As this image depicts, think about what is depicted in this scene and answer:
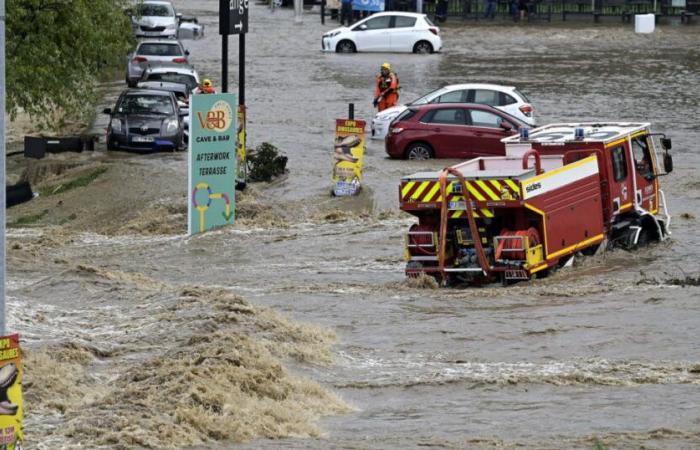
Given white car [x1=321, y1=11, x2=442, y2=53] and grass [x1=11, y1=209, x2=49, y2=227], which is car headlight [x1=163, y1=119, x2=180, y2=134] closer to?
grass [x1=11, y1=209, x2=49, y2=227]

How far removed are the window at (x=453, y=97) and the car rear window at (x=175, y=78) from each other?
8.97 metres

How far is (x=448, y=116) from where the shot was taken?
3388 cm

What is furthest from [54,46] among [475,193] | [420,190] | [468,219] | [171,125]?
[475,193]

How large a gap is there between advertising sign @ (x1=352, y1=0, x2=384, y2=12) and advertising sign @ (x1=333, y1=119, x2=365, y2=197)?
3431 centimetres

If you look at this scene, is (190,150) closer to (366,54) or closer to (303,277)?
(303,277)

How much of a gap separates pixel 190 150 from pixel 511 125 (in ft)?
31.7

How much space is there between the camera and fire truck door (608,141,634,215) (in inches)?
866

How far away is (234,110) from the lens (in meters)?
27.1

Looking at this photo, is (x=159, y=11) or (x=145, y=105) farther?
(x=159, y=11)

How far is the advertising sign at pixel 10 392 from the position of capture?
10102 millimetres

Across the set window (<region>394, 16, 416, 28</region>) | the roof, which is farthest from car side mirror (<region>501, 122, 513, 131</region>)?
window (<region>394, 16, 416, 28</region>)

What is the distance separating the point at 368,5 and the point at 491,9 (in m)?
6.23

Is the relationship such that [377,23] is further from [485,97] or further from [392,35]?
[485,97]

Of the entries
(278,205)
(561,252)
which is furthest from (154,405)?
(278,205)
